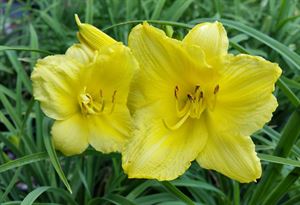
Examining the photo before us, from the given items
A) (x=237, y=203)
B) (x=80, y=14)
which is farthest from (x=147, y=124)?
(x=80, y=14)

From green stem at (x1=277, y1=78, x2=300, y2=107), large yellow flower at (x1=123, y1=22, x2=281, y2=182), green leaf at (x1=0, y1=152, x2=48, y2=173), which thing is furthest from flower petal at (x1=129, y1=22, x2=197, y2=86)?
green leaf at (x1=0, y1=152, x2=48, y2=173)

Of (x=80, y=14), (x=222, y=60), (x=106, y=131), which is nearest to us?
(x=222, y=60)

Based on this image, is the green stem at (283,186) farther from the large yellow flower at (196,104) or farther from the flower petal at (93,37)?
the flower petal at (93,37)

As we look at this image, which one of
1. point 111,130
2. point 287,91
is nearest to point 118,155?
point 111,130

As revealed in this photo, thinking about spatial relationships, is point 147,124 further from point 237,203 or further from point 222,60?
point 237,203

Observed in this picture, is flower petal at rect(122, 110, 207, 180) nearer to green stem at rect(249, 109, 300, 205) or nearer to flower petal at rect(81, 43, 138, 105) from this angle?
flower petal at rect(81, 43, 138, 105)

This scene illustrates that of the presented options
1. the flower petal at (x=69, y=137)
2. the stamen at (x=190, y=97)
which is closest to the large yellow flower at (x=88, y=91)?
the flower petal at (x=69, y=137)
